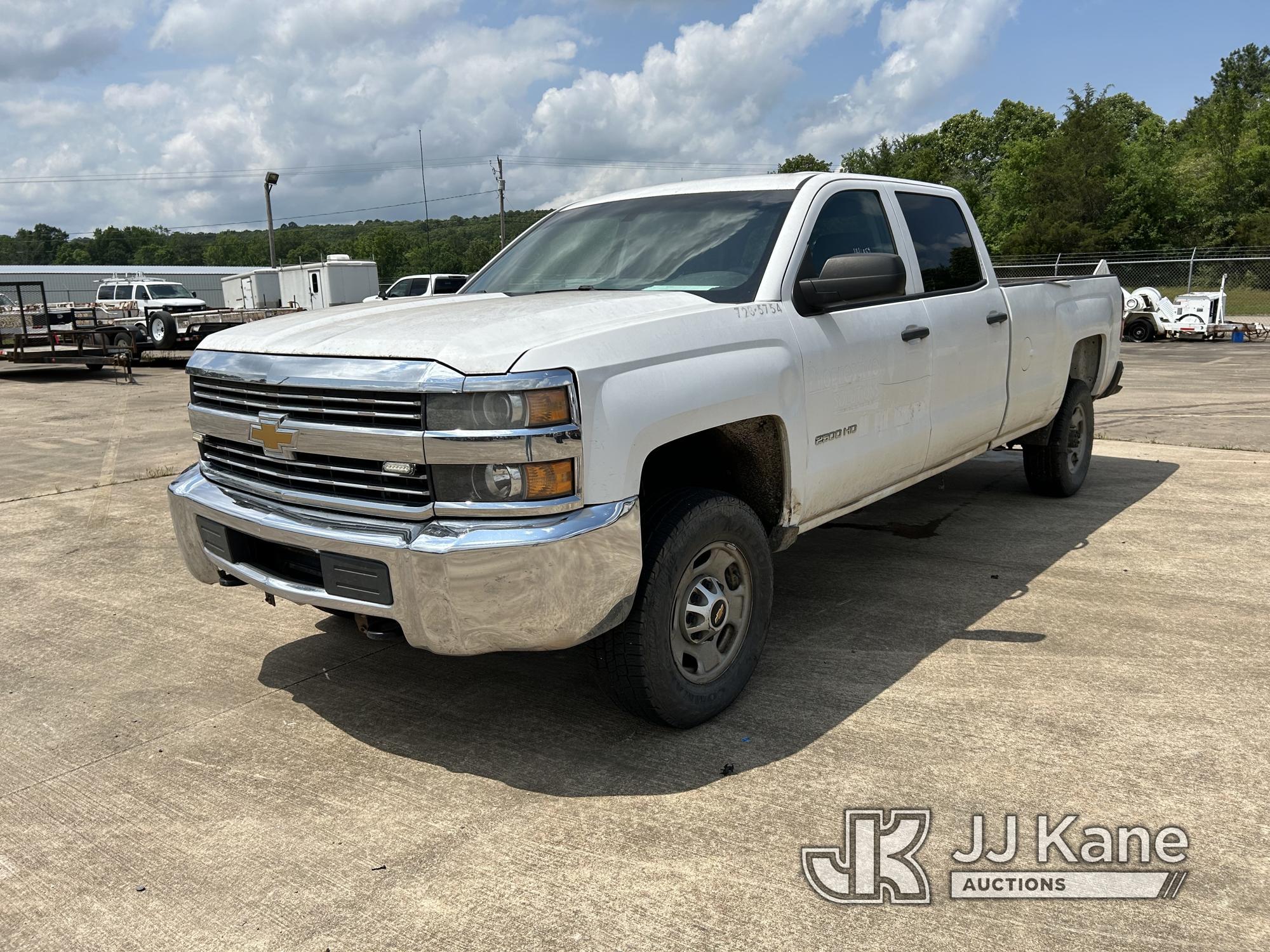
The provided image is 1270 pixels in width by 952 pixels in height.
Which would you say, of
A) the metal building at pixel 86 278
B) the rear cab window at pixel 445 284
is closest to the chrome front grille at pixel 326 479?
the rear cab window at pixel 445 284

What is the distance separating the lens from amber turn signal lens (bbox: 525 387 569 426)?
2922 millimetres

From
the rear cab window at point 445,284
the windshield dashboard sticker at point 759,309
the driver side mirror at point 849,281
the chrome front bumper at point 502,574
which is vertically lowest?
the chrome front bumper at point 502,574

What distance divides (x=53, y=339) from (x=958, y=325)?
20.0 metres

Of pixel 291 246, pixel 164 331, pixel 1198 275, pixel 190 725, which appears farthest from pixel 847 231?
pixel 291 246

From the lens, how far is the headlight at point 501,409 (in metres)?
2.92

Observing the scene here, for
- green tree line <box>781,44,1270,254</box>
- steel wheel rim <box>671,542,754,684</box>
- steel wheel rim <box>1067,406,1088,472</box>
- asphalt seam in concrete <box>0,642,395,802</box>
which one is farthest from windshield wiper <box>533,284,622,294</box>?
green tree line <box>781,44,1270,254</box>

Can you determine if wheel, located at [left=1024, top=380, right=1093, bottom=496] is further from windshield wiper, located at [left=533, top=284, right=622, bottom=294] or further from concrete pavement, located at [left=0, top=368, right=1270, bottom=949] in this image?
windshield wiper, located at [left=533, top=284, right=622, bottom=294]

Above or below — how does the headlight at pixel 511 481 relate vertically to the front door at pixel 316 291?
below

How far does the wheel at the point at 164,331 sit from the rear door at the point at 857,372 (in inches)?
868

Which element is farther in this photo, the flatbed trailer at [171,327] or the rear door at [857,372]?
the flatbed trailer at [171,327]

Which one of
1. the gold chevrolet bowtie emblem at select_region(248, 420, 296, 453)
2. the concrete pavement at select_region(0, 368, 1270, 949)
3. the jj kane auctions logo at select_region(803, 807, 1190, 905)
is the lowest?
the jj kane auctions logo at select_region(803, 807, 1190, 905)

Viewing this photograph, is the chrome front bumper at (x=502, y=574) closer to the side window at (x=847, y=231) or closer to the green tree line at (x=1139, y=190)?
the side window at (x=847, y=231)

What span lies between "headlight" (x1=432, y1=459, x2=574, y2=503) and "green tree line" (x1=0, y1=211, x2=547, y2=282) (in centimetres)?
5134

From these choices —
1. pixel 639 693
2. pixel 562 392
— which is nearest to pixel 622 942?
pixel 639 693
